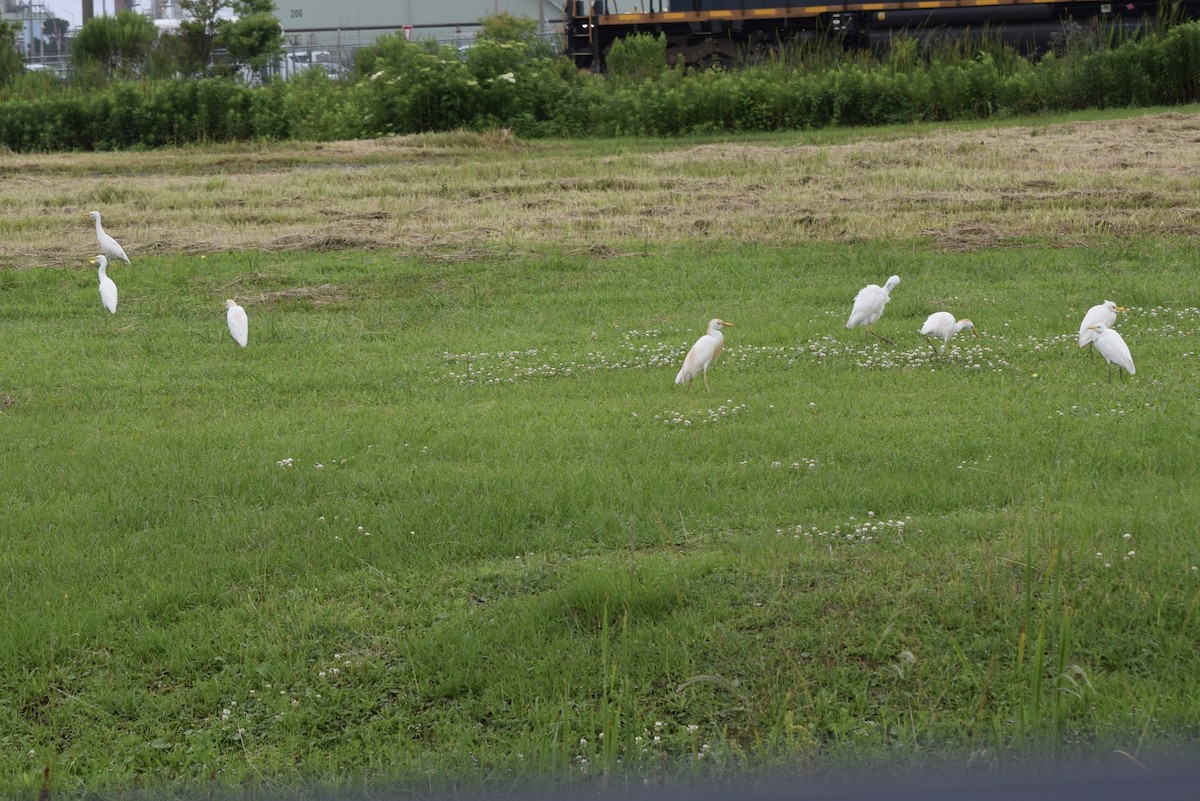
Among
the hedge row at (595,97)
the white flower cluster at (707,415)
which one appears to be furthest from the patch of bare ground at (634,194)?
the white flower cluster at (707,415)

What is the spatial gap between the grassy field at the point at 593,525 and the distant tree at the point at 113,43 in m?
28.1

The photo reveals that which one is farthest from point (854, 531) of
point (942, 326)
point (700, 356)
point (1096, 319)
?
point (1096, 319)

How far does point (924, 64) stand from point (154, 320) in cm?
2130

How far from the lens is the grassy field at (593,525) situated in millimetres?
4312

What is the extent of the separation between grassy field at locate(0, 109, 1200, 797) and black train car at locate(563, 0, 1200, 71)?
20071 millimetres

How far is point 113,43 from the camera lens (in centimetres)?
3925

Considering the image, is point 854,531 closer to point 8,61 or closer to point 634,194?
point 634,194

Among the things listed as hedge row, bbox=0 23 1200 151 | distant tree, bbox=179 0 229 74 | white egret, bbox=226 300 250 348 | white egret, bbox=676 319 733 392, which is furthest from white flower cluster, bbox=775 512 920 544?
distant tree, bbox=179 0 229 74

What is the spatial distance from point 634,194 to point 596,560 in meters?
13.6

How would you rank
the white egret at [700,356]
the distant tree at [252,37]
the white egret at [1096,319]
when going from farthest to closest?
the distant tree at [252,37], the white egret at [1096,319], the white egret at [700,356]

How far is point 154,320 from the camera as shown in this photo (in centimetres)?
1248

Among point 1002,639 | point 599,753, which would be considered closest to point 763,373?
point 1002,639

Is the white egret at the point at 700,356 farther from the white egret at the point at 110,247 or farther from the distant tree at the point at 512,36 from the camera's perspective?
the distant tree at the point at 512,36

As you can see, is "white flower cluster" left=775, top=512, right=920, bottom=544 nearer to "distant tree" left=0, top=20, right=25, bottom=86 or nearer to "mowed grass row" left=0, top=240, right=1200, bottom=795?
"mowed grass row" left=0, top=240, right=1200, bottom=795
